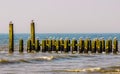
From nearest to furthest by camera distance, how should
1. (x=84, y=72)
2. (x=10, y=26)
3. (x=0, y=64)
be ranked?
(x=84, y=72) < (x=0, y=64) < (x=10, y=26)

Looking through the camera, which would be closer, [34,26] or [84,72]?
[84,72]

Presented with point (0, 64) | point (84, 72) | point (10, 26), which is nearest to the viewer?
point (84, 72)

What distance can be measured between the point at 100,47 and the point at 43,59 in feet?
28.3

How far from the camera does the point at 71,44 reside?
50.8 meters

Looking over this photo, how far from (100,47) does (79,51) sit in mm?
2067

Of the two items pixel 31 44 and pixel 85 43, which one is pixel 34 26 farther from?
pixel 85 43

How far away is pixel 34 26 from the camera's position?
5103 centimetres

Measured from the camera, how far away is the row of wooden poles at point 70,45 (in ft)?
164

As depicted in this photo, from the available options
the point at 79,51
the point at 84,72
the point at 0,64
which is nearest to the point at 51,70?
the point at 84,72

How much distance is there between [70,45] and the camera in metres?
51.1

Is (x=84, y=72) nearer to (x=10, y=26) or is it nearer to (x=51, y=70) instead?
(x=51, y=70)

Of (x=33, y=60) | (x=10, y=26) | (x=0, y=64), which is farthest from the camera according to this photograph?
(x=10, y=26)

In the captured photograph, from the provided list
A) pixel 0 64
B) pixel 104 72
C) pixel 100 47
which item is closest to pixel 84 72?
pixel 104 72

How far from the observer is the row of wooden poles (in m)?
49.9
